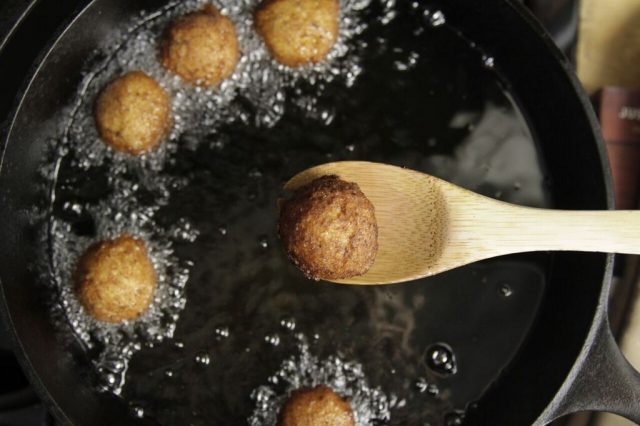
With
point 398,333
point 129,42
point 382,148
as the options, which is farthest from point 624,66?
point 129,42

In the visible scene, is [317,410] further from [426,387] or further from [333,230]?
[333,230]

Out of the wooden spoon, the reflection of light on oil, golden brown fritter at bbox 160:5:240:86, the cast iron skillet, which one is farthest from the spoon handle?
golden brown fritter at bbox 160:5:240:86

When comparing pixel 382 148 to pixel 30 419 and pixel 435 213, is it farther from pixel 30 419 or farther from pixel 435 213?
pixel 30 419

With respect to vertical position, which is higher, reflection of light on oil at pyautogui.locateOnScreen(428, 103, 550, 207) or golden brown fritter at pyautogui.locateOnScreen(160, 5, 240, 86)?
golden brown fritter at pyautogui.locateOnScreen(160, 5, 240, 86)

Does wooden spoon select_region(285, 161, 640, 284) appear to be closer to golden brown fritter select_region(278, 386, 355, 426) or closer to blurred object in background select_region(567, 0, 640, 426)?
golden brown fritter select_region(278, 386, 355, 426)

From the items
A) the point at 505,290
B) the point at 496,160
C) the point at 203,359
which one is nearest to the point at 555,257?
the point at 505,290

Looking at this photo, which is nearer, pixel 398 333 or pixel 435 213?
pixel 435 213
